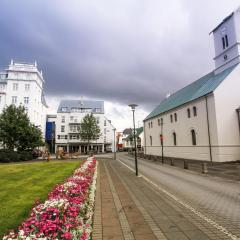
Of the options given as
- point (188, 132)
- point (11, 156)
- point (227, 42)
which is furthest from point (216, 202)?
point (11, 156)

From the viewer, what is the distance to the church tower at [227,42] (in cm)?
3491

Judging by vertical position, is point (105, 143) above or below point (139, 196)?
above

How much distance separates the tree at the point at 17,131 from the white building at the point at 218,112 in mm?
27850

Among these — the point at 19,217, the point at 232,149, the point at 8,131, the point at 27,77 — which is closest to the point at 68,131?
the point at 27,77

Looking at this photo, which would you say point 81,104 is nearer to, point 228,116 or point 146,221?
point 228,116

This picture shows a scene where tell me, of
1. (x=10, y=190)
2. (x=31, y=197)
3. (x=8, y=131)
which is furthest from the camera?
(x=8, y=131)

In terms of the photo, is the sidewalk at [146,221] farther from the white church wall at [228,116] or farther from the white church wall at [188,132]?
the white church wall at [188,132]

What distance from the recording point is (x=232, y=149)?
31516 mm

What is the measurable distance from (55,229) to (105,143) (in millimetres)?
80416

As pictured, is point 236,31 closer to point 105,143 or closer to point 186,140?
point 186,140

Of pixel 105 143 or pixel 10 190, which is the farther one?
pixel 105 143

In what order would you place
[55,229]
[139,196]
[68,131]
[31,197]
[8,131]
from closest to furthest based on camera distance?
[55,229]
[31,197]
[139,196]
[8,131]
[68,131]

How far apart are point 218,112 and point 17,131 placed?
35088 mm

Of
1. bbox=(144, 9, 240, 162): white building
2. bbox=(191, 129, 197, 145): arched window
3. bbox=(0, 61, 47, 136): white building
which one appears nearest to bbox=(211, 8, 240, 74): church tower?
bbox=(144, 9, 240, 162): white building
